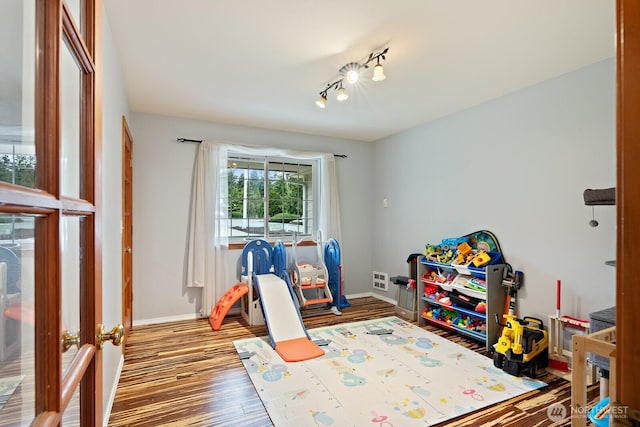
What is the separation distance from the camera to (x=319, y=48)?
7.34 ft

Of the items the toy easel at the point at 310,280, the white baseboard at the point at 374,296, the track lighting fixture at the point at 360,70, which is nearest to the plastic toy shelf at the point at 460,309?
the white baseboard at the point at 374,296

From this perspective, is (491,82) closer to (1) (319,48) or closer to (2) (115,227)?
(1) (319,48)

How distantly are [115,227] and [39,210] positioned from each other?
6.52 ft

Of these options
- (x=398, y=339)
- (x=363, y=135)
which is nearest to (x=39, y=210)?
(x=398, y=339)

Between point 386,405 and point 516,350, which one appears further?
point 516,350

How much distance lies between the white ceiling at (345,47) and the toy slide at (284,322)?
6.73 ft

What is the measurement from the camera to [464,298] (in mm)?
3256

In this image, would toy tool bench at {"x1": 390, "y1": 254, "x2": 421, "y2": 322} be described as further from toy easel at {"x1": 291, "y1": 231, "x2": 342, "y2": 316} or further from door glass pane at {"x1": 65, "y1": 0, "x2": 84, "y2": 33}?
door glass pane at {"x1": 65, "y1": 0, "x2": 84, "y2": 33}

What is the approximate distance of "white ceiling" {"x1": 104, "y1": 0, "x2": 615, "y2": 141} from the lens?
1827 mm

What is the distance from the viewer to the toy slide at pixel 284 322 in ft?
9.43

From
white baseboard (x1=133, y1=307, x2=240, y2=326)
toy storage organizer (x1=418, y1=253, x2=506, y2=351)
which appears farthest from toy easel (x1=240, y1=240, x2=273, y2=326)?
toy storage organizer (x1=418, y1=253, x2=506, y2=351)

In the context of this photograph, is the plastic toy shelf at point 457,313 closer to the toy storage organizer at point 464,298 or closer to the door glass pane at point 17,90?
the toy storage organizer at point 464,298

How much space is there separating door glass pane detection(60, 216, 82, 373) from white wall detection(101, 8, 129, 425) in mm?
1119

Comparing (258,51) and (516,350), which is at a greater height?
(258,51)
